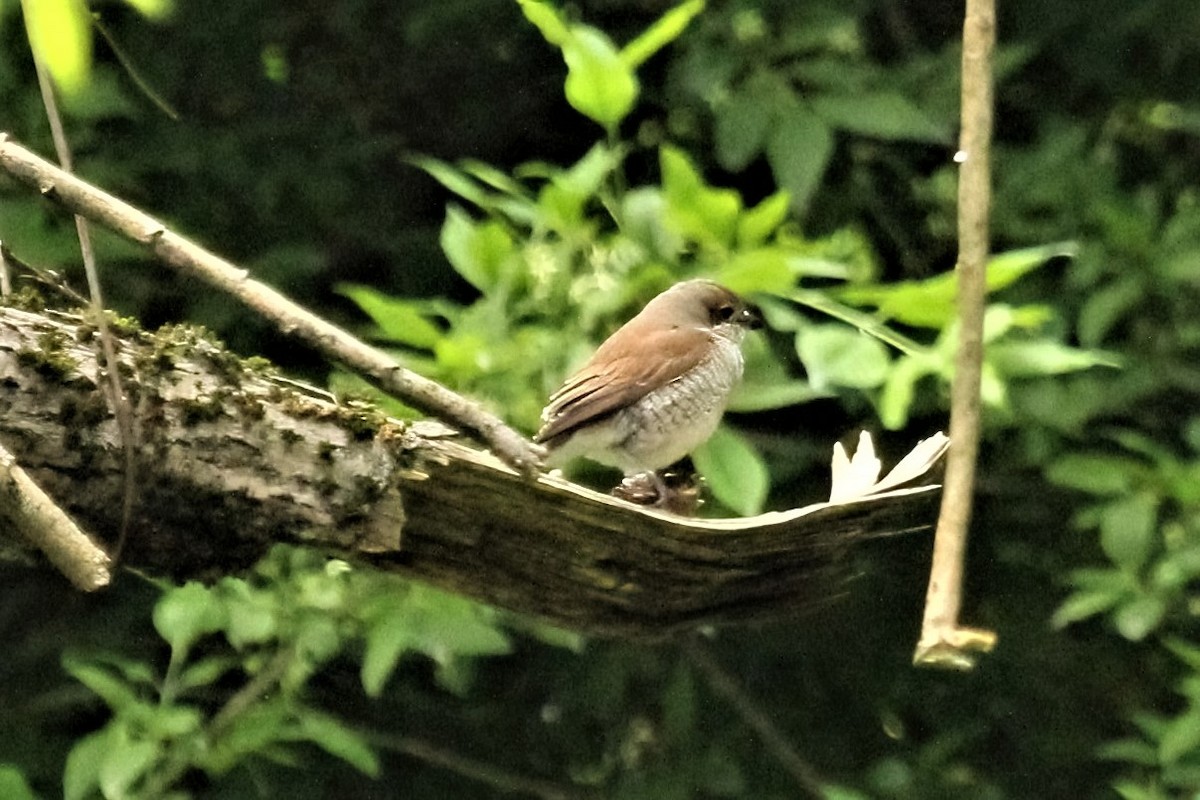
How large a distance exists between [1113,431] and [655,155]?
0.69 metres

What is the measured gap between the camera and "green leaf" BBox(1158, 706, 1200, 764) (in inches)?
64.3

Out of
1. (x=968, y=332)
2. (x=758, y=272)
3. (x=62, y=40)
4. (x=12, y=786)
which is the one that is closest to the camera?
(x=62, y=40)

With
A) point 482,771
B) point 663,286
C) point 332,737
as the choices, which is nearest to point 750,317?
point 663,286

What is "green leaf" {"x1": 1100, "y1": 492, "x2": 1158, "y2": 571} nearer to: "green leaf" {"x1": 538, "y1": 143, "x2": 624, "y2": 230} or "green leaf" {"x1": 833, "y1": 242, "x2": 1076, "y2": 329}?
"green leaf" {"x1": 833, "y1": 242, "x2": 1076, "y2": 329}

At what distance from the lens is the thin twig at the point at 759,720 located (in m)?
1.99

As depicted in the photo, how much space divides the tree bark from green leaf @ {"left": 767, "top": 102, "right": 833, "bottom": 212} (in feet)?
1.95

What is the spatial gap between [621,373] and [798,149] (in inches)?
15.2

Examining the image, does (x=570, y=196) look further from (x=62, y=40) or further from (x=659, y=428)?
(x=62, y=40)

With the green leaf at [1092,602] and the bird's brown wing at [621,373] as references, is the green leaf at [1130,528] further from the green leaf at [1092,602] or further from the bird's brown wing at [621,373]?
the bird's brown wing at [621,373]

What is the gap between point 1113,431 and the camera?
1843 millimetres

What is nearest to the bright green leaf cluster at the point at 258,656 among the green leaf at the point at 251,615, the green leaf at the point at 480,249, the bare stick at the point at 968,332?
the green leaf at the point at 251,615

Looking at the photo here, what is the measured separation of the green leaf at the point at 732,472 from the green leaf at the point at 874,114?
0.43 metres

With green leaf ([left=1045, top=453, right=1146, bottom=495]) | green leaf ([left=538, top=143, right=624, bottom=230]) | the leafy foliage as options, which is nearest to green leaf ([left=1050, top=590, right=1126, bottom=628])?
the leafy foliage

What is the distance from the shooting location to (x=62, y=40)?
46 cm
